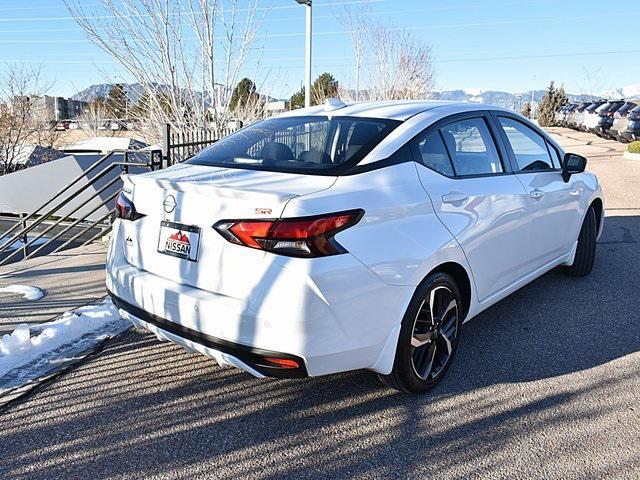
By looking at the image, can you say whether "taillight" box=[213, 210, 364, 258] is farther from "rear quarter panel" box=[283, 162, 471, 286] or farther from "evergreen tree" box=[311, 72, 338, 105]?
"evergreen tree" box=[311, 72, 338, 105]

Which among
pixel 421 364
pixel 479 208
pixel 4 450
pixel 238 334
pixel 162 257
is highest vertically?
pixel 479 208

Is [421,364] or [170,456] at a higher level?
[421,364]

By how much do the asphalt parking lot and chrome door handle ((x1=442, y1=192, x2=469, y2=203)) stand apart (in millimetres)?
1091

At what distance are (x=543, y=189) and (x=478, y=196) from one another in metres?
1.11

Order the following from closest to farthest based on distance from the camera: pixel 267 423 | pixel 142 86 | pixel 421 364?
pixel 267 423 → pixel 421 364 → pixel 142 86

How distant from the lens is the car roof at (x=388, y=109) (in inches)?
136

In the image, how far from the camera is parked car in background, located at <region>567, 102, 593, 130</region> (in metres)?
31.1

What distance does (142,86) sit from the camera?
10.6 metres

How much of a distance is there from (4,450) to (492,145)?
3489 millimetres

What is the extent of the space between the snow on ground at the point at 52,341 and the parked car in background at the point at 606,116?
25.0 m

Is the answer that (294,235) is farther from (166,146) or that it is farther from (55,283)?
(166,146)

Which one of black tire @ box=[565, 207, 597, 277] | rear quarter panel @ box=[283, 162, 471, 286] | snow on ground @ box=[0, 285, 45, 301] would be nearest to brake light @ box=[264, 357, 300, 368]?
rear quarter panel @ box=[283, 162, 471, 286]

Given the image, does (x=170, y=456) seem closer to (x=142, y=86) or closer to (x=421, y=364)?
(x=421, y=364)

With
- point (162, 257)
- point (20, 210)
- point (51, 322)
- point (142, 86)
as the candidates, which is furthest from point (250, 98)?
point (162, 257)
